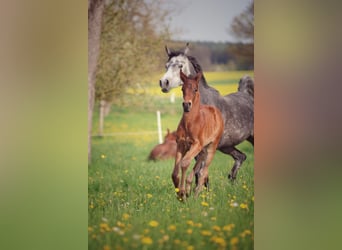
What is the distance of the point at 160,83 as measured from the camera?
321 centimetres

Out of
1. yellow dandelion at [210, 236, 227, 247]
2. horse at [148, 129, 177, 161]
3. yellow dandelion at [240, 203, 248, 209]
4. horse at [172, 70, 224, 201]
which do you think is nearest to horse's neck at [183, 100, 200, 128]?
horse at [172, 70, 224, 201]

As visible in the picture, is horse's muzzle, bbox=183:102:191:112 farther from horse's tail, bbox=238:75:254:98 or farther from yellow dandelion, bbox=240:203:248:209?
yellow dandelion, bbox=240:203:248:209

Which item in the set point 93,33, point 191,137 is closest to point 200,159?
point 191,137

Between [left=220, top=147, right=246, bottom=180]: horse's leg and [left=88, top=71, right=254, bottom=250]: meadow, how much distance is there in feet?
0.13

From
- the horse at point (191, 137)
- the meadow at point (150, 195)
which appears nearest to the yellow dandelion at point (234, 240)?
the meadow at point (150, 195)

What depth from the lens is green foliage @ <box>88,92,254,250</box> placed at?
10.3ft

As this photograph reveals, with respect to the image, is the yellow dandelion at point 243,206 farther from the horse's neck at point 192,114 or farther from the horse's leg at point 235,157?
the horse's neck at point 192,114

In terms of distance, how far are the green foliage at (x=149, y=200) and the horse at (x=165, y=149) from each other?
1.5 inches

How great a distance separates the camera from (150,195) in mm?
3203
